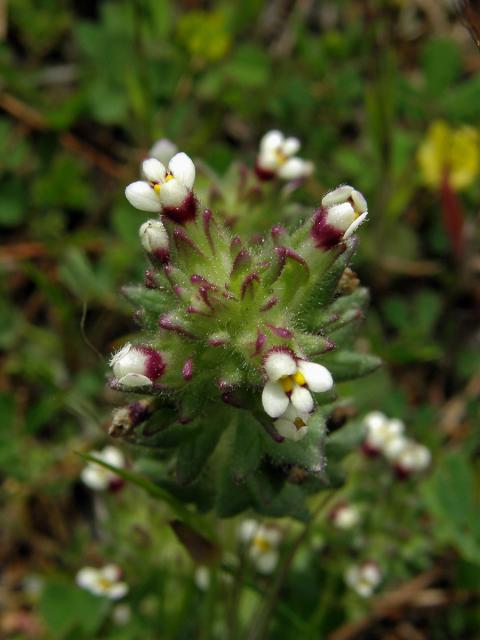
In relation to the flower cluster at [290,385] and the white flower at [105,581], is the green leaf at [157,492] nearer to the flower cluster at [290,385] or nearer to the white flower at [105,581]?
the flower cluster at [290,385]

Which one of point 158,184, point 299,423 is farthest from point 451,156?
point 299,423

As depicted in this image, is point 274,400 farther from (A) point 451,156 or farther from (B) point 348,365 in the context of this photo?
(A) point 451,156

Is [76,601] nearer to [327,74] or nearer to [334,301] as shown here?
[334,301]

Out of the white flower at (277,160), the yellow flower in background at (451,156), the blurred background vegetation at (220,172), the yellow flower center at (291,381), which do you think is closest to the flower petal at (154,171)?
the yellow flower center at (291,381)

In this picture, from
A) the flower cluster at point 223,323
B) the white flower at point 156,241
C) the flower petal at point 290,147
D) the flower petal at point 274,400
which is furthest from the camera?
the flower petal at point 290,147

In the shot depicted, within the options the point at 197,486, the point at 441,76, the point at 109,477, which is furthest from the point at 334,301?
the point at 441,76
